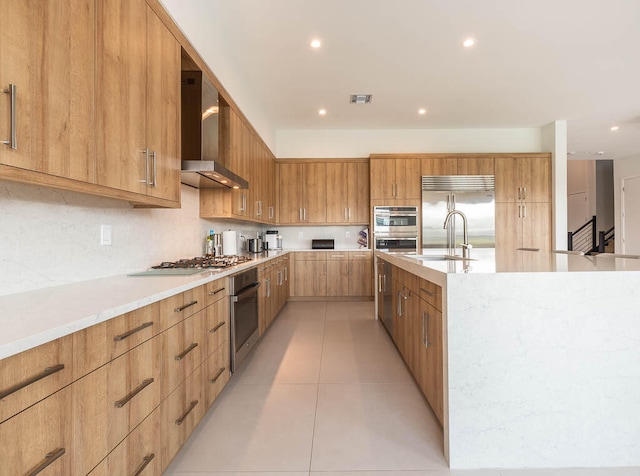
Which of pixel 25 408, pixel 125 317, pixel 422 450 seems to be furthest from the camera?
pixel 422 450

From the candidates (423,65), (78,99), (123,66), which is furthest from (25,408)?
(423,65)

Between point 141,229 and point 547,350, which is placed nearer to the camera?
point 547,350

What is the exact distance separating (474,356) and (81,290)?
6.09ft

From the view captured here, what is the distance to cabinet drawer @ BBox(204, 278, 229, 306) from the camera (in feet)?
6.81

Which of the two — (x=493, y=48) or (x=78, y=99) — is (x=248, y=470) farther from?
(x=493, y=48)

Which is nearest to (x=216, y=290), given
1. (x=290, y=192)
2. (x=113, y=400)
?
(x=113, y=400)

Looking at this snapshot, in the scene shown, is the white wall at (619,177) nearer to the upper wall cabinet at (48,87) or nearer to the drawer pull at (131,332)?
the drawer pull at (131,332)

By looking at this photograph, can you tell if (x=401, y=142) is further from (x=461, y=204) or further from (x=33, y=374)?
(x=33, y=374)

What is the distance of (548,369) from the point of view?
64.9 inches

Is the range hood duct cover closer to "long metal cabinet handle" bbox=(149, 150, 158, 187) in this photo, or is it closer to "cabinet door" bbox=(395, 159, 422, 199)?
"long metal cabinet handle" bbox=(149, 150, 158, 187)

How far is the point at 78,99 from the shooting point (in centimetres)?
136

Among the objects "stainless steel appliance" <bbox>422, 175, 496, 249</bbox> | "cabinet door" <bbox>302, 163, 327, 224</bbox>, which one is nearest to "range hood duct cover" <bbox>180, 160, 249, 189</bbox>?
"cabinet door" <bbox>302, 163, 327, 224</bbox>

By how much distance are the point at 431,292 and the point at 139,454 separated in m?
1.57

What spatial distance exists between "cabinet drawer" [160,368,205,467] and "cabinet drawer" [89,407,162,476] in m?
0.05
